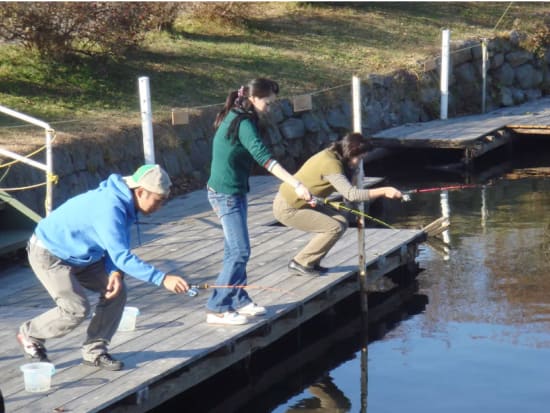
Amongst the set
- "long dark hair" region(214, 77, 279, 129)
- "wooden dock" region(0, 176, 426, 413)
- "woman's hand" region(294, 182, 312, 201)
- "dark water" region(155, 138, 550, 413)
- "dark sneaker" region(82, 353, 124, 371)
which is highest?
"long dark hair" region(214, 77, 279, 129)

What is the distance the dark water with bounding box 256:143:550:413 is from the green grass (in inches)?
177

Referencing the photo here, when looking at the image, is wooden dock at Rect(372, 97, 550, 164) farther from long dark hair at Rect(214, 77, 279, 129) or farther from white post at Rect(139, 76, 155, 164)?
long dark hair at Rect(214, 77, 279, 129)

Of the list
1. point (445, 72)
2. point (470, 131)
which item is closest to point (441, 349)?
point (470, 131)

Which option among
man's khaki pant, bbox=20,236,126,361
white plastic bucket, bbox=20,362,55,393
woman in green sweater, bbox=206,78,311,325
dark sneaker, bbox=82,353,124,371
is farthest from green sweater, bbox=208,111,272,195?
white plastic bucket, bbox=20,362,55,393

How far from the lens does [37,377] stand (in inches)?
296

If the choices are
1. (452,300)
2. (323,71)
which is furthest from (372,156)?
(452,300)

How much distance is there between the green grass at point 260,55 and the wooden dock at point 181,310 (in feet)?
9.00

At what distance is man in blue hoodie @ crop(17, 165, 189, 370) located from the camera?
716cm

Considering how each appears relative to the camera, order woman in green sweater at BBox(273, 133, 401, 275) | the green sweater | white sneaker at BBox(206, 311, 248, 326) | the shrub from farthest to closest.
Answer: the shrub, woman in green sweater at BBox(273, 133, 401, 275), white sneaker at BBox(206, 311, 248, 326), the green sweater

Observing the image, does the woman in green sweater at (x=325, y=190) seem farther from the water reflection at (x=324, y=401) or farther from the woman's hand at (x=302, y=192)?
the water reflection at (x=324, y=401)

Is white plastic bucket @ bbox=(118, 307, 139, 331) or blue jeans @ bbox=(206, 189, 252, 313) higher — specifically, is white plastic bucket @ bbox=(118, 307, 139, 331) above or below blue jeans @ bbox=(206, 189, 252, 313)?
below

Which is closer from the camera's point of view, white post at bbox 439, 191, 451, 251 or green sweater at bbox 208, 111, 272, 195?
green sweater at bbox 208, 111, 272, 195

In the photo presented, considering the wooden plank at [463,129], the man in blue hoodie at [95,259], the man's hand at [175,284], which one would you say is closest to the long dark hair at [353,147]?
the man in blue hoodie at [95,259]

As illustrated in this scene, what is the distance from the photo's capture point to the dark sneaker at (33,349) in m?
7.97
